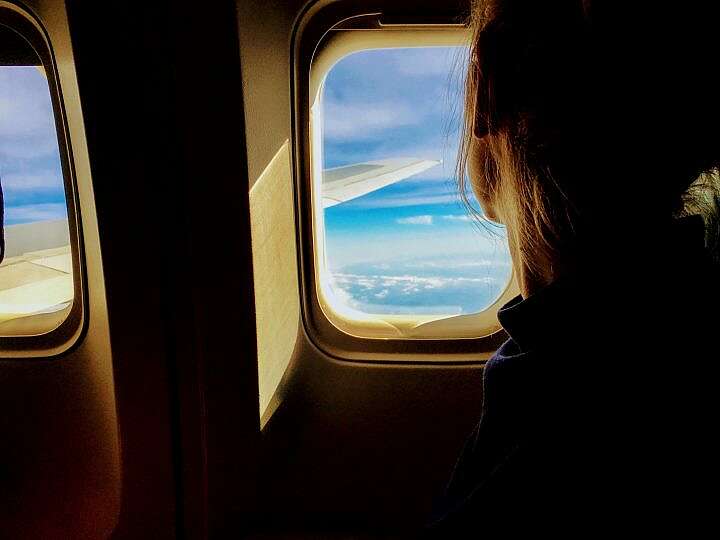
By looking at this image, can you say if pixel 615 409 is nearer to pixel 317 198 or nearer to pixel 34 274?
pixel 317 198

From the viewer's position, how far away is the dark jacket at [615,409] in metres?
0.35

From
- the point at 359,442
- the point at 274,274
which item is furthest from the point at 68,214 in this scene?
the point at 359,442

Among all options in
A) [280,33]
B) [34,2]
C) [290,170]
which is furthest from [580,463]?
→ [34,2]

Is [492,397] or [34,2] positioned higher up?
[34,2]

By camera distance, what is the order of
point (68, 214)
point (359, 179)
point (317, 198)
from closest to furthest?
point (68, 214) < point (317, 198) < point (359, 179)

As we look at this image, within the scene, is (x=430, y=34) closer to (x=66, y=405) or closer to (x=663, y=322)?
(x=663, y=322)

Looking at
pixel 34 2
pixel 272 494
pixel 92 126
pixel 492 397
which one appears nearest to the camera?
pixel 492 397

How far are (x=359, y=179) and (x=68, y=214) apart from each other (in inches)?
36.7

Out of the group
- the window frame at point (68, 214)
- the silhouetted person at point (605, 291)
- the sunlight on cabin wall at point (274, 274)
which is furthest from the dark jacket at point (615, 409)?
the window frame at point (68, 214)

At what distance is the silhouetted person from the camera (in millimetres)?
358

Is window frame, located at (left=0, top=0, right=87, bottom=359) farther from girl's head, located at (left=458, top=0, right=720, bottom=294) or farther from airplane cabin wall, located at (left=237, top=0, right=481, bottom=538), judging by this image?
girl's head, located at (left=458, top=0, right=720, bottom=294)

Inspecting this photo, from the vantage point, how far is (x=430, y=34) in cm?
133

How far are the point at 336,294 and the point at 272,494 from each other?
0.73 m

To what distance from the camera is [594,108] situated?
0.45m
